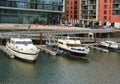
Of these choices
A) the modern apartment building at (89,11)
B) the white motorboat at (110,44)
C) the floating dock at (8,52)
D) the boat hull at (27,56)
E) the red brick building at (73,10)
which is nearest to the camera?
the boat hull at (27,56)

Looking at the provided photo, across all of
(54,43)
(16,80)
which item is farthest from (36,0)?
(16,80)

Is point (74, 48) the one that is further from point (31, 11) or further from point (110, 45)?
point (31, 11)

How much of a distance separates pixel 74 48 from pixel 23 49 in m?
9.42

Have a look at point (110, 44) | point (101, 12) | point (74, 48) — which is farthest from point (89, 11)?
point (74, 48)

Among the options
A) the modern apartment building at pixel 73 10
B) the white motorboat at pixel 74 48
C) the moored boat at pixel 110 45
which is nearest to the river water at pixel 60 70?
the white motorboat at pixel 74 48

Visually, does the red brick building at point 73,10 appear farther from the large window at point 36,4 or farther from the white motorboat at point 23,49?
the white motorboat at point 23,49

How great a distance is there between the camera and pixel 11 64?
50.4m

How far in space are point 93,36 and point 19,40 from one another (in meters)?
27.9

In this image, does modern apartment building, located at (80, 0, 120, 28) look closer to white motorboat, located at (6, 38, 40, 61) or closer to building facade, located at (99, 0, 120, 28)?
building facade, located at (99, 0, 120, 28)

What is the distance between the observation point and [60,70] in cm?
4838

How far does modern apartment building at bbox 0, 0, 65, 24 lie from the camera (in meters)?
98.3

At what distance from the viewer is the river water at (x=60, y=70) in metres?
42.5

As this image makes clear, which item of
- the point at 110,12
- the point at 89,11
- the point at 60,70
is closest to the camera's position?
the point at 60,70

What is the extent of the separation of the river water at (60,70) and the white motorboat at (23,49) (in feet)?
3.13
